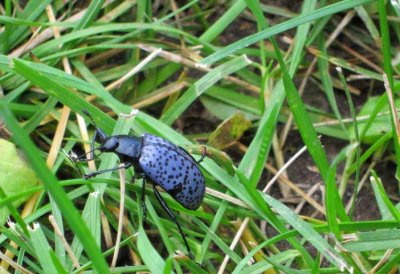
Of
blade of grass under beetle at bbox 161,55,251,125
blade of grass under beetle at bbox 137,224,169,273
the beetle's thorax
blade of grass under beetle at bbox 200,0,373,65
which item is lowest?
blade of grass under beetle at bbox 137,224,169,273

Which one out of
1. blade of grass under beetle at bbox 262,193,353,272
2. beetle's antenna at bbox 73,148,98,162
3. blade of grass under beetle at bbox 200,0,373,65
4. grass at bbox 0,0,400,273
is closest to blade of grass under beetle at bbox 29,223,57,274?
grass at bbox 0,0,400,273

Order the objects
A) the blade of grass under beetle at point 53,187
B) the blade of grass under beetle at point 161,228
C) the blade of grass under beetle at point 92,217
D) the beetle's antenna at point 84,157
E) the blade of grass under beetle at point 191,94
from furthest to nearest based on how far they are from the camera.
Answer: the blade of grass under beetle at point 191,94, the beetle's antenna at point 84,157, the blade of grass under beetle at point 161,228, the blade of grass under beetle at point 92,217, the blade of grass under beetle at point 53,187

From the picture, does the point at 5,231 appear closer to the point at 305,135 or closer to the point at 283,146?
the point at 305,135

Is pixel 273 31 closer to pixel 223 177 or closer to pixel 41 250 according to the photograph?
pixel 223 177

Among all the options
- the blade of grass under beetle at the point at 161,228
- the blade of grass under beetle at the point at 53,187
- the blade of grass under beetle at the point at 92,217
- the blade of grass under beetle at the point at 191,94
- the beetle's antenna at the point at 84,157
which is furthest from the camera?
the blade of grass under beetle at the point at 191,94

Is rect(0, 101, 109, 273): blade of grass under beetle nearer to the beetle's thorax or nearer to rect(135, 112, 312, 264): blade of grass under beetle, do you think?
the beetle's thorax

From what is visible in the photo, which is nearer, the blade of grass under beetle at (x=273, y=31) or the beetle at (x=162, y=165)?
the beetle at (x=162, y=165)

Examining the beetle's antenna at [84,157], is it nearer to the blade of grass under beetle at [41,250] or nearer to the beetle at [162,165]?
the beetle at [162,165]

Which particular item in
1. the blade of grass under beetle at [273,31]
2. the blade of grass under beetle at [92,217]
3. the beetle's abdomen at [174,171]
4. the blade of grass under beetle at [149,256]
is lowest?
the blade of grass under beetle at [149,256]

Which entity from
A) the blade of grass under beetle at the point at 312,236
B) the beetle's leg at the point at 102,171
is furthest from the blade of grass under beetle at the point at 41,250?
the blade of grass under beetle at the point at 312,236
